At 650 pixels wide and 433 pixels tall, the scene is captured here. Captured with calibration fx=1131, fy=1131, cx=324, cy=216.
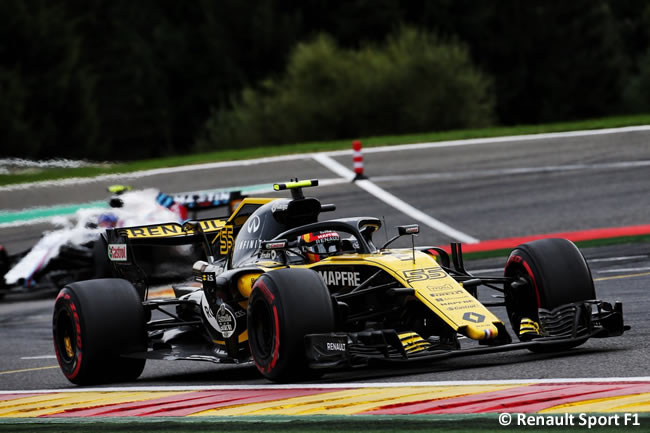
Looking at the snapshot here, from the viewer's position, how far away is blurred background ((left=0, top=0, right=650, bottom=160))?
41594 mm

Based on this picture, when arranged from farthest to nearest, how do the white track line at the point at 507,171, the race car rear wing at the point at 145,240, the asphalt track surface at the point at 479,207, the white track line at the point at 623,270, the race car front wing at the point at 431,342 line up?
1. the white track line at the point at 507,171
2. the white track line at the point at 623,270
3. the race car rear wing at the point at 145,240
4. the asphalt track surface at the point at 479,207
5. the race car front wing at the point at 431,342

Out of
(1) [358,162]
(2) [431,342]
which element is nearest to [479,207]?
(1) [358,162]

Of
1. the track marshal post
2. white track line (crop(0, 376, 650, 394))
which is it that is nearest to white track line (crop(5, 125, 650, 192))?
the track marshal post

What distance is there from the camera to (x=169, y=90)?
2648 inches

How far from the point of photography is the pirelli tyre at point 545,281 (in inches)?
355

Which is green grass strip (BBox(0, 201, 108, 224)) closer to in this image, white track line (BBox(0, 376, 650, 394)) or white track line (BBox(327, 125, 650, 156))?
white track line (BBox(327, 125, 650, 156))

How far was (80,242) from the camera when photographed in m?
18.3

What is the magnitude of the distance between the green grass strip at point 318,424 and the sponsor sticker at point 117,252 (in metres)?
3.50

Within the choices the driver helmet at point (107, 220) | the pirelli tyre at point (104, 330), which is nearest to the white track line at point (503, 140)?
the driver helmet at point (107, 220)

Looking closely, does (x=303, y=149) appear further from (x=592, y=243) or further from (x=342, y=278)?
Answer: (x=342, y=278)

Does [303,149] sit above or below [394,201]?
above

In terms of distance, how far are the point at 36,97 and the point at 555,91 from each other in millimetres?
25381

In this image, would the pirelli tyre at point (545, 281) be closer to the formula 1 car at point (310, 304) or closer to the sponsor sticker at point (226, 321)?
the formula 1 car at point (310, 304)

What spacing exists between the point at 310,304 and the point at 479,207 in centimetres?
1378
